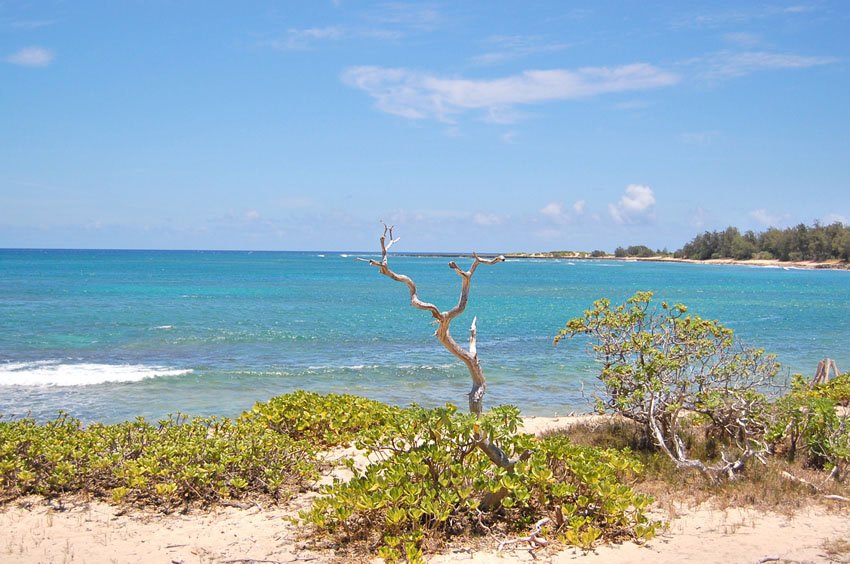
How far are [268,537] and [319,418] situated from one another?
351cm

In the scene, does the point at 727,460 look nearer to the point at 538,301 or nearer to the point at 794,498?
the point at 794,498

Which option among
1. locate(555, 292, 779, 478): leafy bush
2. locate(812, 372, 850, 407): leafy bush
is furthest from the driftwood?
locate(555, 292, 779, 478): leafy bush

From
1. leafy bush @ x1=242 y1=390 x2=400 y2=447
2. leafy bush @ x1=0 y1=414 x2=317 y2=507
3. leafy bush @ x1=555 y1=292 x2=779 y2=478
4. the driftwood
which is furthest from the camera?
the driftwood

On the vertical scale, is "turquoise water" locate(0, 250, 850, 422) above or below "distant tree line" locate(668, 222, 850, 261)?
below

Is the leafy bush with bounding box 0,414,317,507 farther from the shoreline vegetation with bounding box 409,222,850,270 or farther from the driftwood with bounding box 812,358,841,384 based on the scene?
the shoreline vegetation with bounding box 409,222,850,270

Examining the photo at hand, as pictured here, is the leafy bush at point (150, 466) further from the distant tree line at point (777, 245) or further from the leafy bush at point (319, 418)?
the distant tree line at point (777, 245)

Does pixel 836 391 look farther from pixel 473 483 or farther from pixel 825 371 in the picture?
pixel 473 483

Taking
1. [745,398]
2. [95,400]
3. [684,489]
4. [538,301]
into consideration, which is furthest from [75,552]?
[538,301]

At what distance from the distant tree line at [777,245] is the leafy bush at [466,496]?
5409 inches

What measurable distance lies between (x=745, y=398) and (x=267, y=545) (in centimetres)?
653

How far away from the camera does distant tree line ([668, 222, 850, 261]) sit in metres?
128

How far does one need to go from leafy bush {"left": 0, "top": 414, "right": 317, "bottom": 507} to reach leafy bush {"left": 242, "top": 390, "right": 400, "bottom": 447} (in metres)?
1.48

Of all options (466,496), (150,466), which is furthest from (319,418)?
(466,496)

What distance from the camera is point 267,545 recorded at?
265 inches
